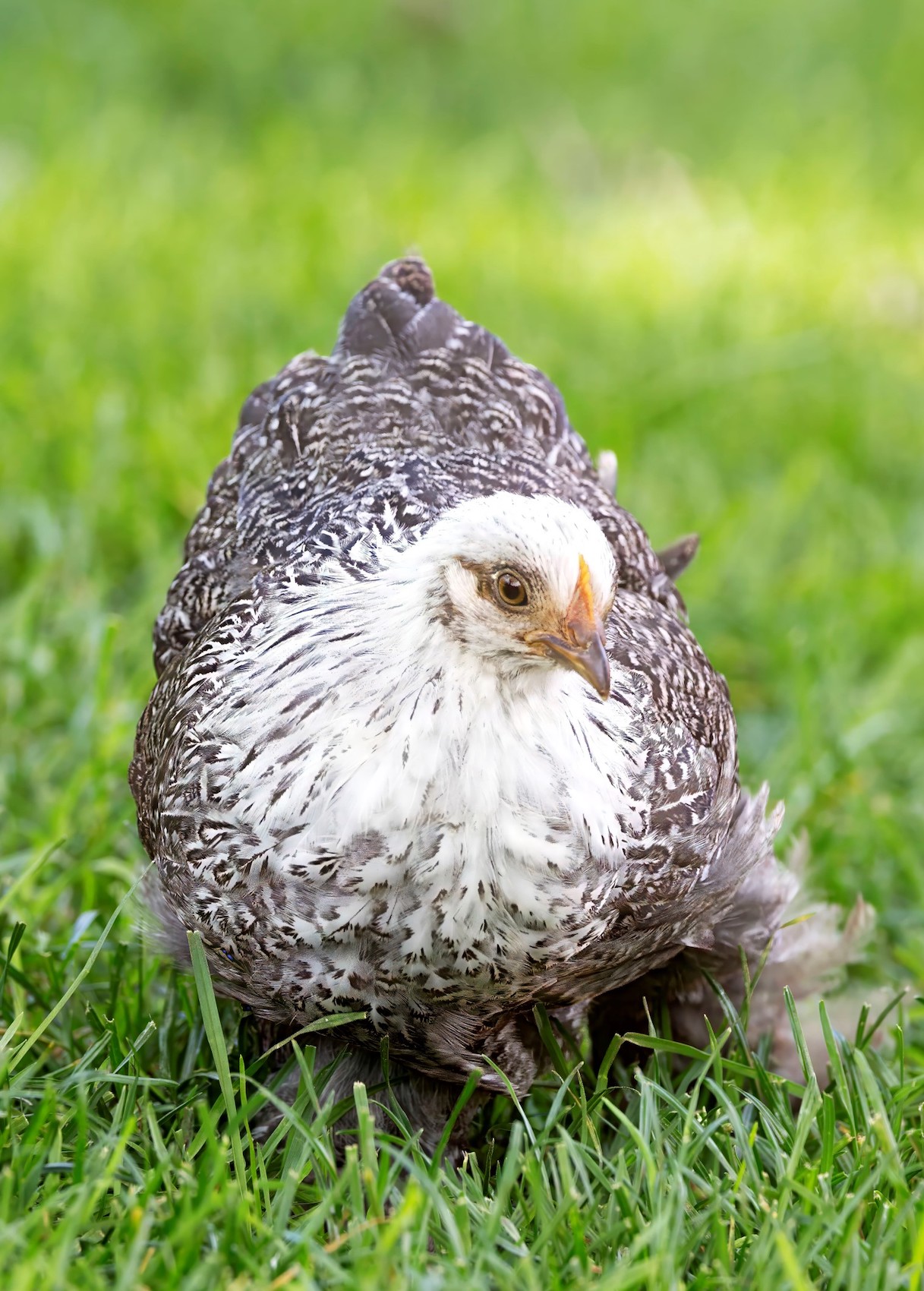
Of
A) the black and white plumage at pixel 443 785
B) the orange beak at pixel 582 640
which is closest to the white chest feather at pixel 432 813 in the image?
the black and white plumage at pixel 443 785

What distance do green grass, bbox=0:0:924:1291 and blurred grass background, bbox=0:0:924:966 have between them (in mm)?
21

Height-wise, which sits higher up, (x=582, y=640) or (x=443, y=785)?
(x=582, y=640)

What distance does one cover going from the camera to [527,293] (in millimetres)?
6043

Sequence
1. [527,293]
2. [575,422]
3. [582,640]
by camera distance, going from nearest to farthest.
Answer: [582,640] → [575,422] → [527,293]

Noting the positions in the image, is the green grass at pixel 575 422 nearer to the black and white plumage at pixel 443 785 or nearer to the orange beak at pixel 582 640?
the black and white plumage at pixel 443 785

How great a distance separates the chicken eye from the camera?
2148 millimetres

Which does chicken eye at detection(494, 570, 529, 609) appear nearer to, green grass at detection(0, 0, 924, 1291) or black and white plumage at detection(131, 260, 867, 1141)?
black and white plumage at detection(131, 260, 867, 1141)

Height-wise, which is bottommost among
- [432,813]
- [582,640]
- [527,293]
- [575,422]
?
[432,813]

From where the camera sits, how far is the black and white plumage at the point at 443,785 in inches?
85.6

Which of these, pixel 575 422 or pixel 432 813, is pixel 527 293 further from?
pixel 432 813

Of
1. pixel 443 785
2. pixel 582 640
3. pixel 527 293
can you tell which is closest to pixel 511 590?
pixel 582 640

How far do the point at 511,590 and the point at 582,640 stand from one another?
0.12 metres

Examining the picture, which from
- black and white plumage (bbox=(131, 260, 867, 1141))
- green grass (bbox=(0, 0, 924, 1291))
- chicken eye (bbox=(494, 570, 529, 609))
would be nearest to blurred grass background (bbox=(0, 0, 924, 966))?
green grass (bbox=(0, 0, 924, 1291))

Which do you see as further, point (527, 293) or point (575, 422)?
point (527, 293)
